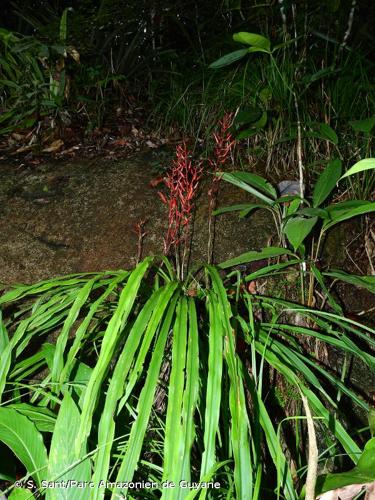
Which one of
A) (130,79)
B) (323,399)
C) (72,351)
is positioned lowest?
(323,399)

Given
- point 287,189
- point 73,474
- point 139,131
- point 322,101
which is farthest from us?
point 139,131

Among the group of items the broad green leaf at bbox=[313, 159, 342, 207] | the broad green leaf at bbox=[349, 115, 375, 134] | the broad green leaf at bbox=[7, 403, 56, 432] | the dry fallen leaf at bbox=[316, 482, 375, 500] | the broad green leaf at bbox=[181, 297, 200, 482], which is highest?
the broad green leaf at bbox=[349, 115, 375, 134]

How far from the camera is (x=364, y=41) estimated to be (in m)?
2.28

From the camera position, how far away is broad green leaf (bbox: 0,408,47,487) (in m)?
0.84

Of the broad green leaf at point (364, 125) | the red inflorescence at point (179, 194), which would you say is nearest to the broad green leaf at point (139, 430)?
the red inflorescence at point (179, 194)

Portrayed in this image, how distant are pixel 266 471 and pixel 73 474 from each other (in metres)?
0.61

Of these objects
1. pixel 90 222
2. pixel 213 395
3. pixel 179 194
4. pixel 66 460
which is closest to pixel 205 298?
pixel 179 194

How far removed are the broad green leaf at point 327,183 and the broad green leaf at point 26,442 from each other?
39.8 inches

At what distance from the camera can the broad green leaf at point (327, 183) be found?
1.38 m

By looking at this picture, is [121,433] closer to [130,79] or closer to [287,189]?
[287,189]

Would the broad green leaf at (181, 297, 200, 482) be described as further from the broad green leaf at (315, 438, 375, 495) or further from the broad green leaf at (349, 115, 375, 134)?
the broad green leaf at (349, 115, 375, 134)

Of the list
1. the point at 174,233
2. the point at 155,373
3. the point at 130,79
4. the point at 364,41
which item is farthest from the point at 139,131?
the point at 155,373

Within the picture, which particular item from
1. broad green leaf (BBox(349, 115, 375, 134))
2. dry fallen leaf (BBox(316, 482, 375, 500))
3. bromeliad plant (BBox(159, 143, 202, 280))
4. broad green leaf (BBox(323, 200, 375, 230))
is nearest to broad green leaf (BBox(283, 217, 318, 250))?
broad green leaf (BBox(323, 200, 375, 230))

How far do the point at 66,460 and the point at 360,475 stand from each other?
495 millimetres
